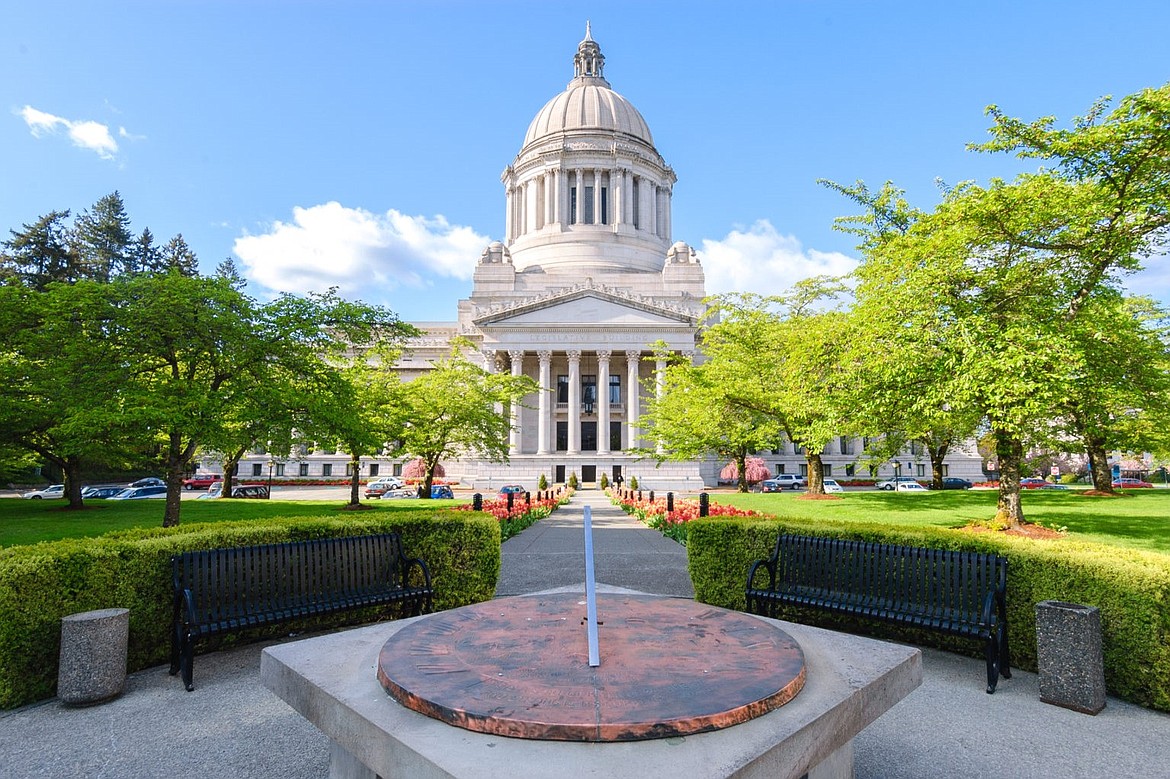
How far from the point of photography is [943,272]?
1390 cm

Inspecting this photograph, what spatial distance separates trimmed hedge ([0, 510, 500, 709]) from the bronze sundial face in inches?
151

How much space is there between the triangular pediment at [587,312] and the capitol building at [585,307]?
0.10 m

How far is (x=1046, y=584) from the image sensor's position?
6887 millimetres

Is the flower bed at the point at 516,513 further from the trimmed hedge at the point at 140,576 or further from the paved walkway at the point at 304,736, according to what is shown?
the paved walkway at the point at 304,736

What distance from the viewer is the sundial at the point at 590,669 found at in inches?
136

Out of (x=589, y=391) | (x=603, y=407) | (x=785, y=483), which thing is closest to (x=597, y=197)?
(x=589, y=391)

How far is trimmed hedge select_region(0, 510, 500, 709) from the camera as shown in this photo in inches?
243

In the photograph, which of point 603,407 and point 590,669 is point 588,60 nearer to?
point 603,407

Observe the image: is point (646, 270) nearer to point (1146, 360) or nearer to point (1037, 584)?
point (1146, 360)

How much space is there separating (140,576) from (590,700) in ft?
19.9

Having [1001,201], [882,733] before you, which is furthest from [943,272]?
[882,733]

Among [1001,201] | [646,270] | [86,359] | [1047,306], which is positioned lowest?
[86,359]

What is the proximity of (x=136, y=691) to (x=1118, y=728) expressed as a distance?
9413 millimetres

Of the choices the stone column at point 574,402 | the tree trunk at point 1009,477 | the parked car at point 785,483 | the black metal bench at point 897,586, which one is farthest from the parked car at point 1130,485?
the black metal bench at point 897,586
